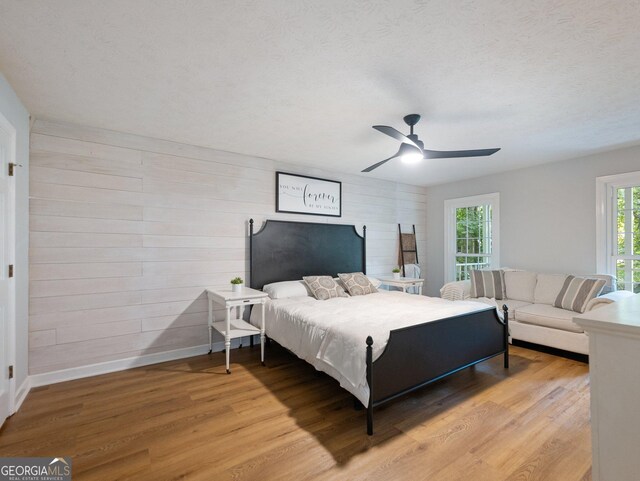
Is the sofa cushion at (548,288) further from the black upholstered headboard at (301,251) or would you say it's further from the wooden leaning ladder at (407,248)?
the black upholstered headboard at (301,251)

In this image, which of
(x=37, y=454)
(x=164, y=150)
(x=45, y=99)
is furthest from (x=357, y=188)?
(x=37, y=454)

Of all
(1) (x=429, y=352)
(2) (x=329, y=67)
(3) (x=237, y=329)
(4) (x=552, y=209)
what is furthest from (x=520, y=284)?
(2) (x=329, y=67)

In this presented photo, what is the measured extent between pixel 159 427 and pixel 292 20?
109 inches

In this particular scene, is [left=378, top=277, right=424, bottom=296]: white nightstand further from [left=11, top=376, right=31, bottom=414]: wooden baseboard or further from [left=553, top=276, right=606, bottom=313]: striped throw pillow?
[left=11, top=376, right=31, bottom=414]: wooden baseboard

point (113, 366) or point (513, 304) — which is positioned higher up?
point (513, 304)

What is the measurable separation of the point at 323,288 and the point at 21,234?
2.94 metres

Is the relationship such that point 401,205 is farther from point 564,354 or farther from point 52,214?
point 52,214

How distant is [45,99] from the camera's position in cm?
250

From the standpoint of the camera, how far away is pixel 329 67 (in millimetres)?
2057

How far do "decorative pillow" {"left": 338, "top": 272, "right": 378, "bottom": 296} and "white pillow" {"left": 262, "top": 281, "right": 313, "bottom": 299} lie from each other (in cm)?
56

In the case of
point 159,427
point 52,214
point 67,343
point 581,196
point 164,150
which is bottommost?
point 159,427

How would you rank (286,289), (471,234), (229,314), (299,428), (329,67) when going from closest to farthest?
(329,67), (299,428), (229,314), (286,289), (471,234)

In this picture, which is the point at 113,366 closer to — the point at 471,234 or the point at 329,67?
the point at 329,67

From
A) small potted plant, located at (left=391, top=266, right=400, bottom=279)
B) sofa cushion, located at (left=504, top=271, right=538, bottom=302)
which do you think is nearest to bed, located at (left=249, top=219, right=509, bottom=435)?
small potted plant, located at (left=391, top=266, right=400, bottom=279)
